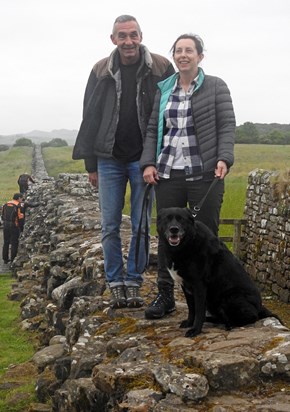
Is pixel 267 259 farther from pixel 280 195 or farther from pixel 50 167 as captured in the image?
pixel 50 167

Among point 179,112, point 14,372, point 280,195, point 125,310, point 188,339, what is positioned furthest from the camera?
point 280,195

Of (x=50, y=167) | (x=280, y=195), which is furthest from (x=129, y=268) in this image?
(x=50, y=167)

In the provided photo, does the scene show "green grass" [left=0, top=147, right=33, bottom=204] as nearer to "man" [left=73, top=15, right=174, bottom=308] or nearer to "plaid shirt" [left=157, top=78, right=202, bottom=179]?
"man" [left=73, top=15, right=174, bottom=308]

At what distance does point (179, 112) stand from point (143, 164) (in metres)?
0.55

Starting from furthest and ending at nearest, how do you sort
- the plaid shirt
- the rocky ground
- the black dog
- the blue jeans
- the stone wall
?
1. the stone wall
2. the blue jeans
3. the plaid shirt
4. the black dog
5. the rocky ground

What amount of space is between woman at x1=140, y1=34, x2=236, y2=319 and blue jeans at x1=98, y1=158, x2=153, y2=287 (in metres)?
0.50

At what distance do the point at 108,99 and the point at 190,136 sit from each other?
0.98m

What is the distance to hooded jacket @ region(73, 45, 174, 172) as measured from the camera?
231 inches

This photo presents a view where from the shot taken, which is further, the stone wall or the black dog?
the stone wall

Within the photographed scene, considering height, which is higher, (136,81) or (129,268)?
(136,81)

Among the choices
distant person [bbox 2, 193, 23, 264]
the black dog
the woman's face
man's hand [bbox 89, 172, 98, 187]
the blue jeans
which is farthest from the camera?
distant person [bbox 2, 193, 23, 264]

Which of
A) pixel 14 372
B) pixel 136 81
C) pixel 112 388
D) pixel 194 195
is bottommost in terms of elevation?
pixel 14 372

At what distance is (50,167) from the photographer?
5344 cm

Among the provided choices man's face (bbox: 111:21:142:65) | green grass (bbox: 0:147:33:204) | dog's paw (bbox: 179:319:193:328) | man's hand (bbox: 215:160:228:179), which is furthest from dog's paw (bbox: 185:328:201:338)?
green grass (bbox: 0:147:33:204)
